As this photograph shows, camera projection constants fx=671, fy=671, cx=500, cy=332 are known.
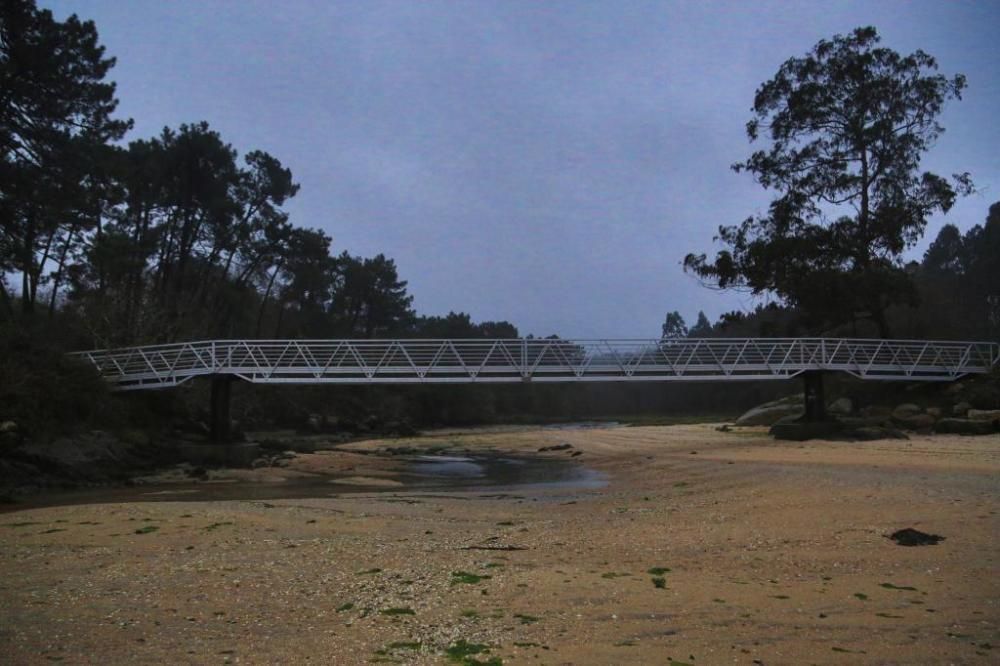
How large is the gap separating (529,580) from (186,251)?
1896 inches

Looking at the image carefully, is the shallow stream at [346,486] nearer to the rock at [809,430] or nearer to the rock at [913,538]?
the rock at [809,430]


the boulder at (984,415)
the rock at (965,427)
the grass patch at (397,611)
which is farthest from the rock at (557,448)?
the grass patch at (397,611)

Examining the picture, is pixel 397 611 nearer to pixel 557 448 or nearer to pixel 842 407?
pixel 557 448

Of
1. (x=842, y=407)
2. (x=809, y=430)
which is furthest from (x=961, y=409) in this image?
(x=842, y=407)

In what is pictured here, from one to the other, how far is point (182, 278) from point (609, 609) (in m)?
49.6

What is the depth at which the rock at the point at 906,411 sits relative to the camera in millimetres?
30370

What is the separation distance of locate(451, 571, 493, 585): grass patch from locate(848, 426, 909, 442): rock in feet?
74.9

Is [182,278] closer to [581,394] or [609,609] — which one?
[609,609]

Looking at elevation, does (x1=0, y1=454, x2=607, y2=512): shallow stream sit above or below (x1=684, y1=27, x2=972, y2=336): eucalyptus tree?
below

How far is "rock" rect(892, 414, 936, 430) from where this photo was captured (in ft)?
95.0

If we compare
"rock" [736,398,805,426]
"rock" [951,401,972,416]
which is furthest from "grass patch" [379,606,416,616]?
"rock" [736,398,805,426]

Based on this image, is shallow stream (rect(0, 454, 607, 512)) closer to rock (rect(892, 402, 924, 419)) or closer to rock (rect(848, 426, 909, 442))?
rock (rect(848, 426, 909, 442))

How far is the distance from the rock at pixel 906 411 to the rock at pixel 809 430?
360 cm

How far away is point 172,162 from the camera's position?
46781 millimetres
